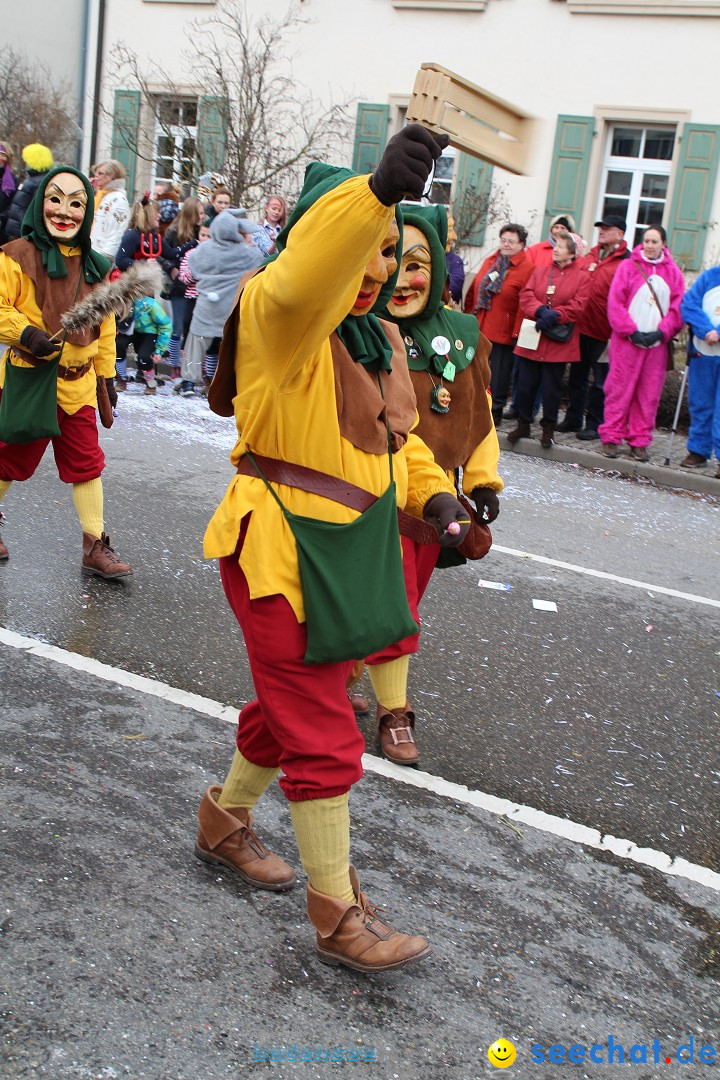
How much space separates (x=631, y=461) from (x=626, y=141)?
8327mm

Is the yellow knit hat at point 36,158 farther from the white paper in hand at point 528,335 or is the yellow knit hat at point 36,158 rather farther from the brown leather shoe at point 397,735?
the brown leather shoe at point 397,735

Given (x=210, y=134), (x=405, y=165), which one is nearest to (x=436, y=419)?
(x=405, y=165)

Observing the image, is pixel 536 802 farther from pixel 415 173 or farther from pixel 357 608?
pixel 415 173

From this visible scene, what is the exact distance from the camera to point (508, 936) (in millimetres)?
2979

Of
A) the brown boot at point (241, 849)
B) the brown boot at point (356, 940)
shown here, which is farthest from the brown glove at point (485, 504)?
the brown boot at point (356, 940)

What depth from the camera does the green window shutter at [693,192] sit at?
1556 cm

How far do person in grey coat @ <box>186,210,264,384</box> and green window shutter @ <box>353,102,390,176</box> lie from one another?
6840 mm

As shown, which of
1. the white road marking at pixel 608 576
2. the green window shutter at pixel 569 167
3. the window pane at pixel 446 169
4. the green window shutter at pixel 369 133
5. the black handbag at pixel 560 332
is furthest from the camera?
the green window shutter at pixel 369 133

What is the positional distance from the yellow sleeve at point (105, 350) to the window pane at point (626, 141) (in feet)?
42.9

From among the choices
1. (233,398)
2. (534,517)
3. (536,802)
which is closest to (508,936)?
(536,802)

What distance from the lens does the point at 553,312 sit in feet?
34.0

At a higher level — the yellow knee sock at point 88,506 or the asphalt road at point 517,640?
the yellow knee sock at point 88,506

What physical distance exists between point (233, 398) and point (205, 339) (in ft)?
29.4

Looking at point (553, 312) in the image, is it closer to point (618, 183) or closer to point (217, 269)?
point (217, 269)
